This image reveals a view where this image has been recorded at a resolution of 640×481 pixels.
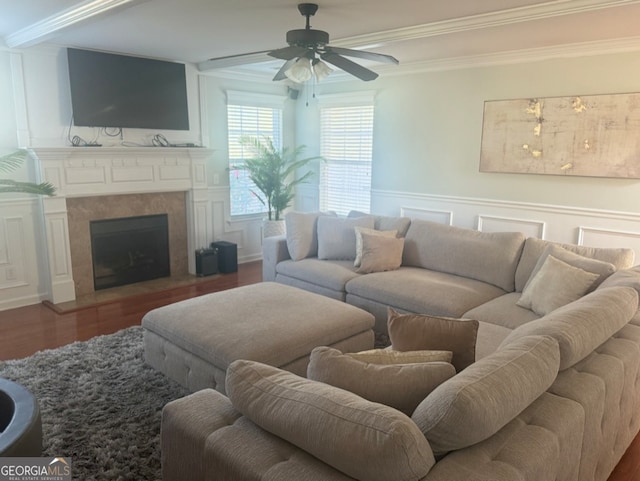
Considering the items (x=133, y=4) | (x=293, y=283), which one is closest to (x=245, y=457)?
(x=133, y=4)

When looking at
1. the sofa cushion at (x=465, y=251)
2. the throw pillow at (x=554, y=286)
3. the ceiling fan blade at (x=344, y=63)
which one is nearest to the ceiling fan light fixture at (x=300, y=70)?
the ceiling fan blade at (x=344, y=63)

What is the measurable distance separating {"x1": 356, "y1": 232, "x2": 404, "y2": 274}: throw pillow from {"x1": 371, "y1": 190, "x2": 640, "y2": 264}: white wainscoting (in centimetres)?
140

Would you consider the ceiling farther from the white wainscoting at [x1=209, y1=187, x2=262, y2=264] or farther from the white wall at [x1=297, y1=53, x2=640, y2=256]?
the white wainscoting at [x1=209, y1=187, x2=262, y2=264]

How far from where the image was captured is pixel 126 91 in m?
4.98

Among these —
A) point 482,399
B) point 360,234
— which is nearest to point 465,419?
point 482,399

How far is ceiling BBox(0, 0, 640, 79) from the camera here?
3188 mm

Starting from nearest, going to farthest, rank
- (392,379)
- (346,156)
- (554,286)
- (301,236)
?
(392,379)
(554,286)
(301,236)
(346,156)

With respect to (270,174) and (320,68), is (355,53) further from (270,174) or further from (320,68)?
(270,174)

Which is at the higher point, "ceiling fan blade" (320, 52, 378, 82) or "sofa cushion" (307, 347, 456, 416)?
"ceiling fan blade" (320, 52, 378, 82)

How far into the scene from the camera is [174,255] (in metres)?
5.78

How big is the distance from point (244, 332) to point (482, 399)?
5.62ft

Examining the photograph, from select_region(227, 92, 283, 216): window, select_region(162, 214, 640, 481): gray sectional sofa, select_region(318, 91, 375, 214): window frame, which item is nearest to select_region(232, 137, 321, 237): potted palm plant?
select_region(227, 92, 283, 216): window

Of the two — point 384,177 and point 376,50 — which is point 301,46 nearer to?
point 376,50

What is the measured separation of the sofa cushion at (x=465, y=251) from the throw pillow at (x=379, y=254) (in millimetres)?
187
